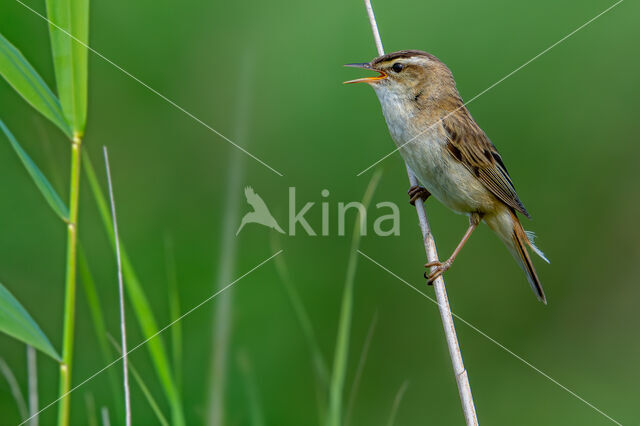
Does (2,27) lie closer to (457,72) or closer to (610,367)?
(457,72)

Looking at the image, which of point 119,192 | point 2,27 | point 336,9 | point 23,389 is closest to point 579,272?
point 336,9

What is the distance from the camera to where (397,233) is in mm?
4938

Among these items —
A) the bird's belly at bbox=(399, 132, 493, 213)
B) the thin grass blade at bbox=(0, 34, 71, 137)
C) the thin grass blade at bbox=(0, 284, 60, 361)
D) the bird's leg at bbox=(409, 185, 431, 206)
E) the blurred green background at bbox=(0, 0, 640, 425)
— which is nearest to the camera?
the thin grass blade at bbox=(0, 284, 60, 361)

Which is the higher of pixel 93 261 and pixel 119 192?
pixel 119 192

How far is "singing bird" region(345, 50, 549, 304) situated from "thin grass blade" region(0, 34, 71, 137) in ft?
5.07

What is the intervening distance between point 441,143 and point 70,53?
1.90 m

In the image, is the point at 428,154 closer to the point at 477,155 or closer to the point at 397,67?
the point at 477,155

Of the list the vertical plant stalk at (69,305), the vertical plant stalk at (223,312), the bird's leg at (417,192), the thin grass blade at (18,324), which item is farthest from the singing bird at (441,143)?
the thin grass blade at (18,324)

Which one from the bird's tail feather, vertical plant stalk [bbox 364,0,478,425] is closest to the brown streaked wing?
the bird's tail feather

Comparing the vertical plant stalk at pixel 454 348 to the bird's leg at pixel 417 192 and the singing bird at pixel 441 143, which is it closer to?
the singing bird at pixel 441 143

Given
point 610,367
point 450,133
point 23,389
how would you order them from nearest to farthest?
point 450,133
point 23,389
point 610,367

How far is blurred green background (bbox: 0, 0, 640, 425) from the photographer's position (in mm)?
4816

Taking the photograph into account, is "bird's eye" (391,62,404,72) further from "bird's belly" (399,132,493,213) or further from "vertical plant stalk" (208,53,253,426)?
"vertical plant stalk" (208,53,253,426)

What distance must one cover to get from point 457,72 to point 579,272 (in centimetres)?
172
